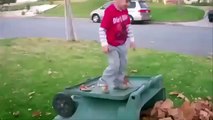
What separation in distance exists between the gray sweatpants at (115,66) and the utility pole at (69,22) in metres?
0.42

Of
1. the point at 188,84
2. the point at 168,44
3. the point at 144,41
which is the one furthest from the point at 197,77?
the point at 144,41

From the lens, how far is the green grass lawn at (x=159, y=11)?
2.65 m

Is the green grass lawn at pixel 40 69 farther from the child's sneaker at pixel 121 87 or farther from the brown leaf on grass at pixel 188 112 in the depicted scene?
the brown leaf on grass at pixel 188 112

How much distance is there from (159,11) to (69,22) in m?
0.73

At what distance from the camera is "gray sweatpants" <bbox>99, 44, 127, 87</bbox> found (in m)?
2.36

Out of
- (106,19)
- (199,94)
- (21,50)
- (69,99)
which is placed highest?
(106,19)

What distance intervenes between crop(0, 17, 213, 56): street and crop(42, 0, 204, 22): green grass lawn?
5cm

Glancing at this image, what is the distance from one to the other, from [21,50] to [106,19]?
60 cm

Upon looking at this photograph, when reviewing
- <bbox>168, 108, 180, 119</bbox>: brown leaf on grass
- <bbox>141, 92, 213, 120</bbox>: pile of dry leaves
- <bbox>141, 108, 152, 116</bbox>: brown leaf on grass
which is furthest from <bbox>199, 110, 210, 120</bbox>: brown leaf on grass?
<bbox>141, 108, 152, 116</bbox>: brown leaf on grass

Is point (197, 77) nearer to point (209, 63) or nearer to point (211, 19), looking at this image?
point (209, 63)

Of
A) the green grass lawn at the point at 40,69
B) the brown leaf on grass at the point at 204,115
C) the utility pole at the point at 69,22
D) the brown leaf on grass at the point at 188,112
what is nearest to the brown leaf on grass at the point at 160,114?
the brown leaf on grass at the point at 188,112

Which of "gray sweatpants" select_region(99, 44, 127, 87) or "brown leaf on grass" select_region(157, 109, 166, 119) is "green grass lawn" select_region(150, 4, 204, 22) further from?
"brown leaf on grass" select_region(157, 109, 166, 119)

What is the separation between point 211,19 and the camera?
339 cm

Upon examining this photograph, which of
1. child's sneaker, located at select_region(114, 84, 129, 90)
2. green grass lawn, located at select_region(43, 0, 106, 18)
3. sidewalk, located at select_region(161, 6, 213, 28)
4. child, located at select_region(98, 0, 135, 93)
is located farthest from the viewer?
sidewalk, located at select_region(161, 6, 213, 28)
